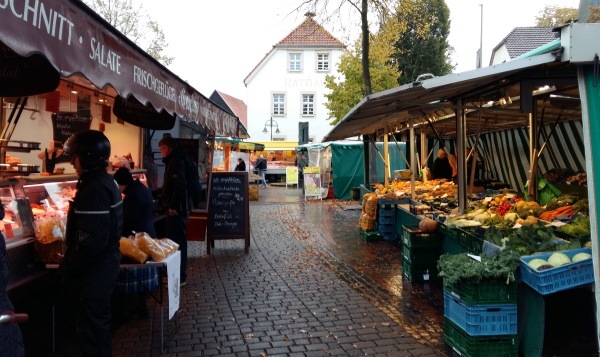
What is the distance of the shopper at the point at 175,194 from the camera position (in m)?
7.04

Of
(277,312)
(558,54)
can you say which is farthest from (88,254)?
(558,54)

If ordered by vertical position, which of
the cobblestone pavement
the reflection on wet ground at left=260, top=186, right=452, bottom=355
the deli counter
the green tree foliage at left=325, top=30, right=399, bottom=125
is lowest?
the cobblestone pavement

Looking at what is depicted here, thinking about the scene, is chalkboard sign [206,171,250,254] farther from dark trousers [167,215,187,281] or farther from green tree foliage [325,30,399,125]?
green tree foliage [325,30,399,125]

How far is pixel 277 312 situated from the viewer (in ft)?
19.6

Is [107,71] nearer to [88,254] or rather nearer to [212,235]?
[88,254]

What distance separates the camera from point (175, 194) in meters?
7.04

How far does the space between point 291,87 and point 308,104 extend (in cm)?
220

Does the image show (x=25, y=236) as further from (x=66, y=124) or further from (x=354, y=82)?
(x=354, y=82)

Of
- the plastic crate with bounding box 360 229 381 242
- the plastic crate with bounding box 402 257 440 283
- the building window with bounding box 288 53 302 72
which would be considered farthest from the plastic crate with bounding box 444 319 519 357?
the building window with bounding box 288 53 302 72

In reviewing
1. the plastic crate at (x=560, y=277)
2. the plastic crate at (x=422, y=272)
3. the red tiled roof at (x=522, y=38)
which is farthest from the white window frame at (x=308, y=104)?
the plastic crate at (x=560, y=277)

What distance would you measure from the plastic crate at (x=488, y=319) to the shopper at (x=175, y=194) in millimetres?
4243

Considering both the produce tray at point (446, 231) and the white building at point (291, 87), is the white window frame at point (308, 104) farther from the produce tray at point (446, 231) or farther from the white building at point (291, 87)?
the produce tray at point (446, 231)

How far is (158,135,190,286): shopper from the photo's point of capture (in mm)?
7043

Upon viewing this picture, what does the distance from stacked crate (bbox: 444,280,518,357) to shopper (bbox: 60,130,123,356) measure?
10.2 ft
